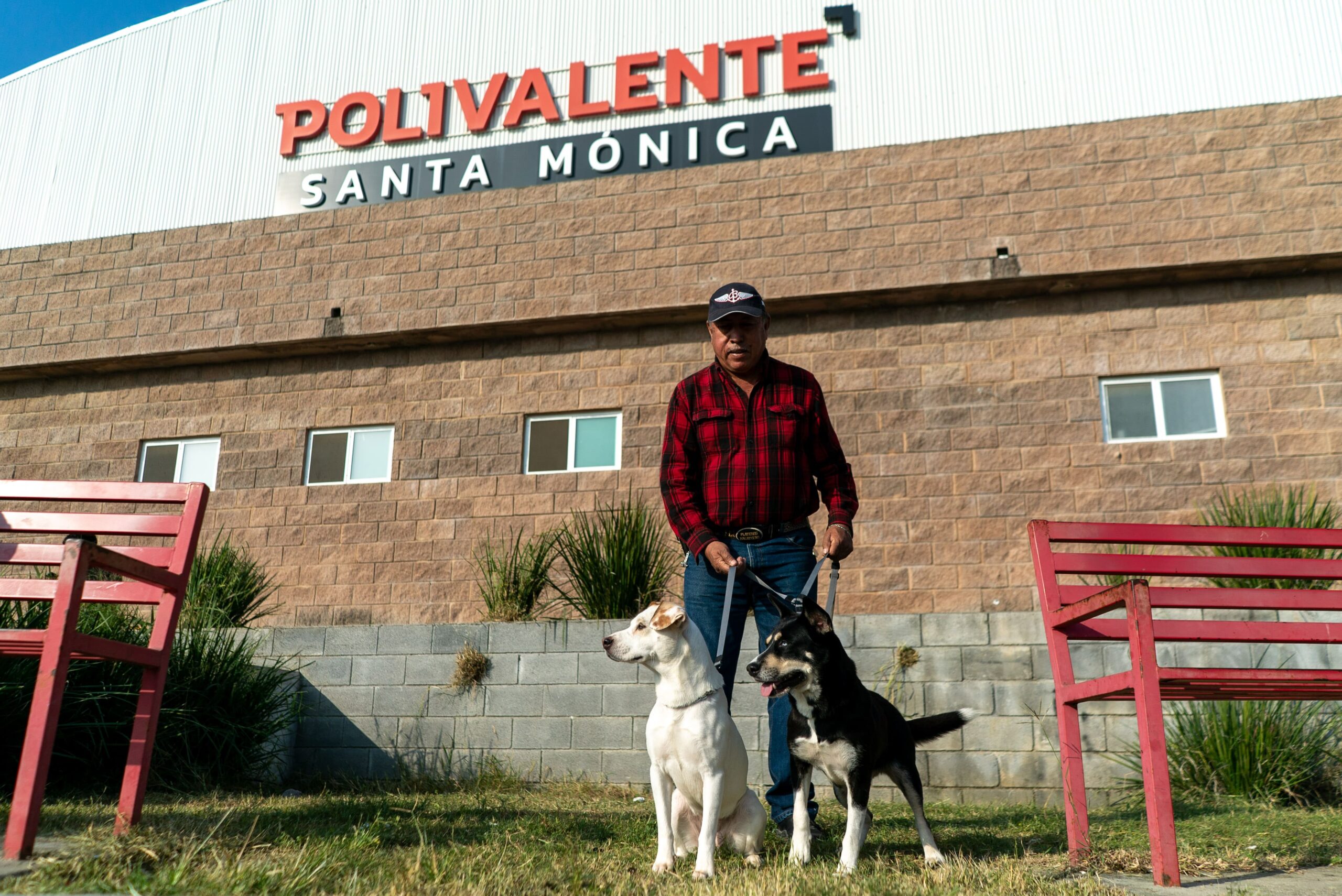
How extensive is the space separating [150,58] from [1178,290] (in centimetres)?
1166

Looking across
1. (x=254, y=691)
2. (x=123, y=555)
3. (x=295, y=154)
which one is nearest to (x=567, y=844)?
(x=123, y=555)

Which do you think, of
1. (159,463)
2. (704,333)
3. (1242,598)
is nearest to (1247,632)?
(1242,598)

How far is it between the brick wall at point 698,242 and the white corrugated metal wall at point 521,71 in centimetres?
45

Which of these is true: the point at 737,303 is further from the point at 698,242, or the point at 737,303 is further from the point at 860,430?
the point at 698,242

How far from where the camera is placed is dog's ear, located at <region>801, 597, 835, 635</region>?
12.7 feet

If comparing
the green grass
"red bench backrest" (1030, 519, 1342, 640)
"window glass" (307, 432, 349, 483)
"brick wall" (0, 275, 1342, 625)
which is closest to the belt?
"red bench backrest" (1030, 519, 1342, 640)

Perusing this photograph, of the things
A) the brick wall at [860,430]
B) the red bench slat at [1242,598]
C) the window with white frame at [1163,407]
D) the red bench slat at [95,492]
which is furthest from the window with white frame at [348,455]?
the red bench slat at [1242,598]

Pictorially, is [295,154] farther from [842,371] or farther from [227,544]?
[842,371]

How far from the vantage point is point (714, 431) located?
4480 millimetres

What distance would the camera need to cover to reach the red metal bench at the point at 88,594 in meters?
3.08

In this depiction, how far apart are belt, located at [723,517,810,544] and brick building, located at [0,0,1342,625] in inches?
163

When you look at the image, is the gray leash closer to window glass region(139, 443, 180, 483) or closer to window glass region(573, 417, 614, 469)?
window glass region(573, 417, 614, 469)

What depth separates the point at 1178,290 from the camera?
934cm

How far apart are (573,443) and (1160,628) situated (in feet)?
23.3
